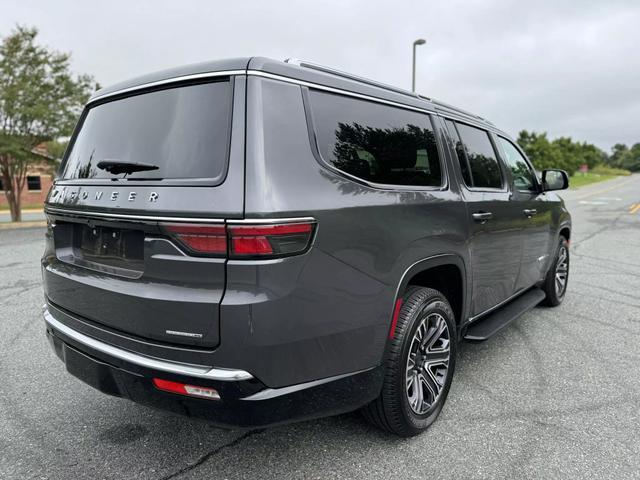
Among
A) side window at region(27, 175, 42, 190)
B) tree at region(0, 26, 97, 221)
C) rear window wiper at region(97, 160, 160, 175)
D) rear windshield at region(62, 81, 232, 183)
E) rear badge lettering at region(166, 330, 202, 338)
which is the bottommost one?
rear badge lettering at region(166, 330, 202, 338)

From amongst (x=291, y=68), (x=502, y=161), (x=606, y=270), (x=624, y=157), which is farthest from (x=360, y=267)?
(x=624, y=157)

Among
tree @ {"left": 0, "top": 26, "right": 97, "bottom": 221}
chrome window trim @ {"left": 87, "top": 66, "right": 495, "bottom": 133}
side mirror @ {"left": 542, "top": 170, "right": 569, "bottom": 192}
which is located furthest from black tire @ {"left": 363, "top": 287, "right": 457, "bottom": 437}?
tree @ {"left": 0, "top": 26, "right": 97, "bottom": 221}

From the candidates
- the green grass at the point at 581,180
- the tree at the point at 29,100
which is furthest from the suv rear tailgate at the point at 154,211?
the green grass at the point at 581,180

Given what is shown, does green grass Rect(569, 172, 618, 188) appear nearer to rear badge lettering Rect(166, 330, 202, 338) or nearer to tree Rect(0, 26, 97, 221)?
tree Rect(0, 26, 97, 221)

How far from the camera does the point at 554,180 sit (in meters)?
4.56

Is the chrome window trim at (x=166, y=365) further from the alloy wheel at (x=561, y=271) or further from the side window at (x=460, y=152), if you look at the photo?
the alloy wheel at (x=561, y=271)

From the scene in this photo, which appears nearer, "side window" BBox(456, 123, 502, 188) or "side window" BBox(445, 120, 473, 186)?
"side window" BBox(445, 120, 473, 186)

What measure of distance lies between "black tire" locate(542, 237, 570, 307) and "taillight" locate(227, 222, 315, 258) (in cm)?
389

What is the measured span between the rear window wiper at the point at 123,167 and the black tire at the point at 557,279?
4205mm

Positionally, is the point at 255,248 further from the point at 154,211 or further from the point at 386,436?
the point at 386,436

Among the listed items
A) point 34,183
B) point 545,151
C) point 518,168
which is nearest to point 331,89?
point 518,168

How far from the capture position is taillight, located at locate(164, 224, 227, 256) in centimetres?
186

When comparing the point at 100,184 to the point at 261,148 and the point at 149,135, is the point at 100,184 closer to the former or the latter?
the point at 149,135

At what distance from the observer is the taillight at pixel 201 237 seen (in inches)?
73.3
